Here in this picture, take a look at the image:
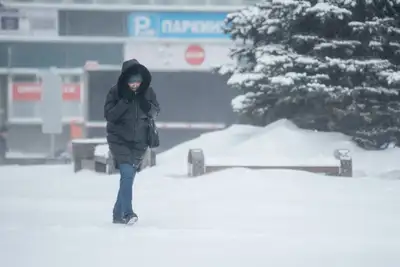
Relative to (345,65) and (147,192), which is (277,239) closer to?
(147,192)

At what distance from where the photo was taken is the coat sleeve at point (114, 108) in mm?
6891

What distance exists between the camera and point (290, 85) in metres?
13.6

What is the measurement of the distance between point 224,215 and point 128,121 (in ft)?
5.73

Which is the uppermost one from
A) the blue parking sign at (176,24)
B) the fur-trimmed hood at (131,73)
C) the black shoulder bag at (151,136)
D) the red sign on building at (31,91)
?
the blue parking sign at (176,24)

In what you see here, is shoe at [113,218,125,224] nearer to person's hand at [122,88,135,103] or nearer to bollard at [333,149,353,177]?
person's hand at [122,88,135,103]

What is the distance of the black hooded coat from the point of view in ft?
22.7

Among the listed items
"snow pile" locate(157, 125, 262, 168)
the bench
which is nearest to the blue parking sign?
"snow pile" locate(157, 125, 262, 168)

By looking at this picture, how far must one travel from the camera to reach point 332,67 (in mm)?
13797

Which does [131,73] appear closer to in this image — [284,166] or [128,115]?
[128,115]

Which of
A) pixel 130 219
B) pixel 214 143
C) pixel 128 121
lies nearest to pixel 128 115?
pixel 128 121

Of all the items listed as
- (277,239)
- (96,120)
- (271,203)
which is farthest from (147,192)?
(96,120)

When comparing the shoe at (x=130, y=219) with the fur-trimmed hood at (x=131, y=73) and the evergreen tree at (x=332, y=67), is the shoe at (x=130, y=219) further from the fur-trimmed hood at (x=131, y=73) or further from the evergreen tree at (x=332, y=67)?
the evergreen tree at (x=332, y=67)

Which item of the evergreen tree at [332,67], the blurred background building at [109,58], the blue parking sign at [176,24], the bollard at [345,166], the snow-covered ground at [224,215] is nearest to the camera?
the snow-covered ground at [224,215]

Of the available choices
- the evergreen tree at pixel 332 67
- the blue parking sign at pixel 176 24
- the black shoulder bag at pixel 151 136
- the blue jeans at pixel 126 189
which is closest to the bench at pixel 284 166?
the evergreen tree at pixel 332 67
